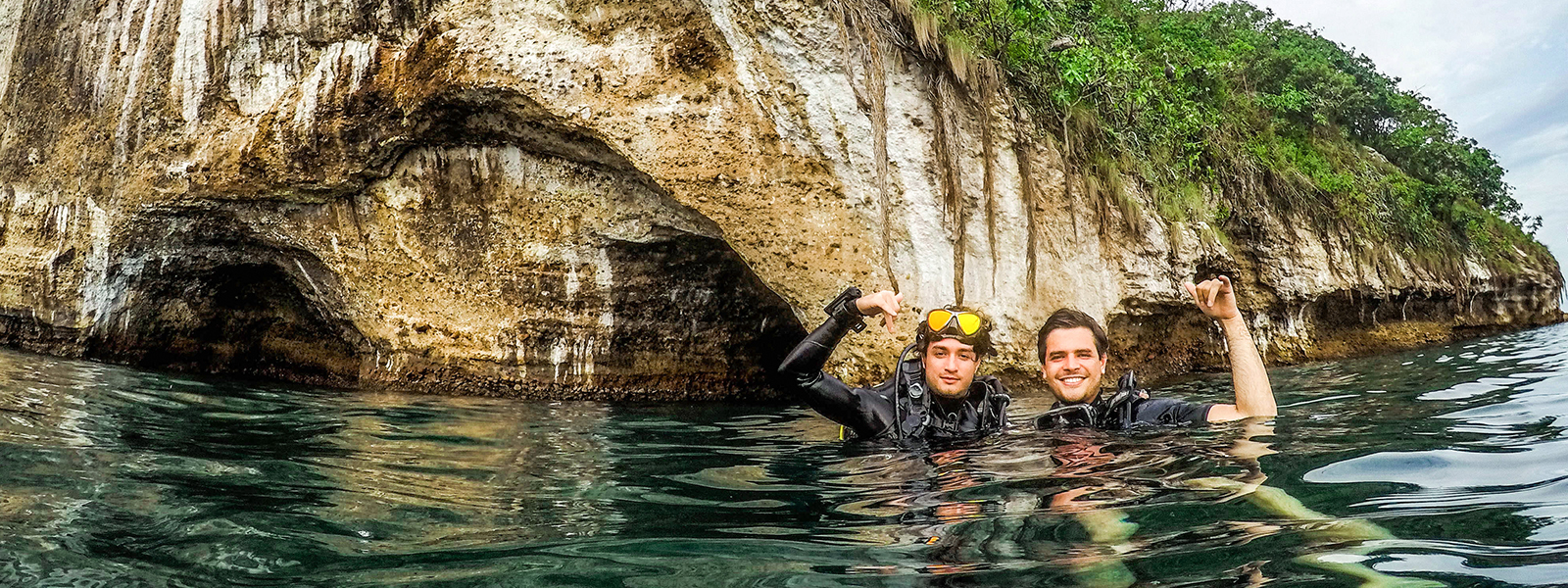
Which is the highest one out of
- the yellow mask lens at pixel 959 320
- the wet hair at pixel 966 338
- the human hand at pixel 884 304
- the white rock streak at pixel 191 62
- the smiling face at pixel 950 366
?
the white rock streak at pixel 191 62

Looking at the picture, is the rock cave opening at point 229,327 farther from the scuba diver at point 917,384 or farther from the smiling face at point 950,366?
the smiling face at point 950,366

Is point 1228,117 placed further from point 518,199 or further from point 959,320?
point 959,320

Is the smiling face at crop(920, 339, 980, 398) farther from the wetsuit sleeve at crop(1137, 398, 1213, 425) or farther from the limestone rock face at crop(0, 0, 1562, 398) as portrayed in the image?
the limestone rock face at crop(0, 0, 1562, 398)

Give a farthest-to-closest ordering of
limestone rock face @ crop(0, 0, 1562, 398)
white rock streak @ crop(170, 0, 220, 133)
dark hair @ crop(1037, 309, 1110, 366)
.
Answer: white rock streak @ crop(170, 0, 220, 133), limestone rock face @ crop(0, 0, 1562, 398), dark hair @ crop(1037, 309, 1110, 366)

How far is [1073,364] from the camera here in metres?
4.80

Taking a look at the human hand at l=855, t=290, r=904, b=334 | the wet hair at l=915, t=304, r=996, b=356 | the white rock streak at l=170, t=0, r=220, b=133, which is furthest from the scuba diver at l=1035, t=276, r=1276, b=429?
the white rock streak at l=170, t=0, r=220, b=133

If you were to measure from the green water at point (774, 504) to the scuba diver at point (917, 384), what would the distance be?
218 millimetres

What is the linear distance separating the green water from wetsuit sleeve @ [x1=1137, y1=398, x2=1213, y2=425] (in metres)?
0.11

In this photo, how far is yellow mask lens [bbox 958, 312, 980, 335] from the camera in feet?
15.8

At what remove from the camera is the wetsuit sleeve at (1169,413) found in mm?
4910

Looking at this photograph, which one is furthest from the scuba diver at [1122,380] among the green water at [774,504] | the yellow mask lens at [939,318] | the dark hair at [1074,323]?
the yellow mask lens at [939,318]

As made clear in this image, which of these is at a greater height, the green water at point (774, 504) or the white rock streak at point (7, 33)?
the white rock streak at point (7, 33)

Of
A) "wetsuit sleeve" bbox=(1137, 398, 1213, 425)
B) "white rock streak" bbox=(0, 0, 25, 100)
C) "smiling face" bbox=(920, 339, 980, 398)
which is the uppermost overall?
"white rock streak" bbox=(0, 0, 25, 100)

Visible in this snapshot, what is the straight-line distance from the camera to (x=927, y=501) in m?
3.60
